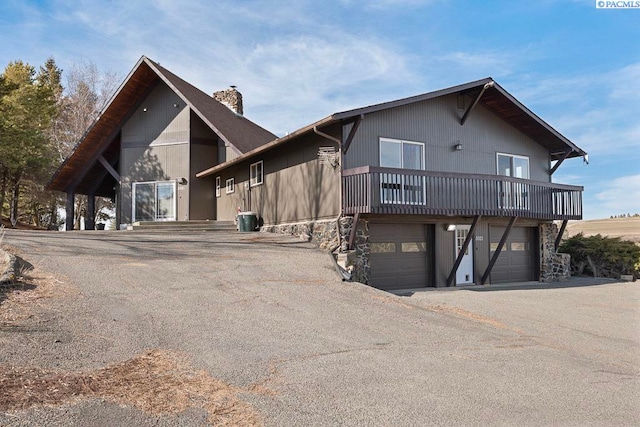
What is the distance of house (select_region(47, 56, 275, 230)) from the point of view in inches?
749

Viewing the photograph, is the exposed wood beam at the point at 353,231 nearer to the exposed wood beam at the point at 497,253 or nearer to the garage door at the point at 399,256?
the garage door at the point at 399,256

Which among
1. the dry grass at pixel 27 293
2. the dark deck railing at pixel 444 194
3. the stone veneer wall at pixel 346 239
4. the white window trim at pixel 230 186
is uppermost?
the white window trim at pixel 230 186

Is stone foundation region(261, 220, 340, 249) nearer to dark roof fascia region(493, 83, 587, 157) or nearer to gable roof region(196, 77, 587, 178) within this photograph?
gable roof region(196, 77, 587, 178)

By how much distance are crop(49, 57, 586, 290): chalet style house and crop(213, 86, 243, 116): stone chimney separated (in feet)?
9.47

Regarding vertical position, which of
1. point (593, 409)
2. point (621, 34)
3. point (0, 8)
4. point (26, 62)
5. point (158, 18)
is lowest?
point (593, 409)

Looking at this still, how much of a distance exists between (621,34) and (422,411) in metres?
7.41

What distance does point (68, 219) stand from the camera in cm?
2317

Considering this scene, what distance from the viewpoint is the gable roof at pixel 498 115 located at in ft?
41.1

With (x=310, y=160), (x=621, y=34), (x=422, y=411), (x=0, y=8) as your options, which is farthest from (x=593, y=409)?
(x=0, y=8)

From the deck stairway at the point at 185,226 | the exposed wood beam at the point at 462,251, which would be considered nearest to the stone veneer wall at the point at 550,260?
the exposed wood beam at the point at 462,251

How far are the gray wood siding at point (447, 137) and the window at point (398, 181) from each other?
0.85ft

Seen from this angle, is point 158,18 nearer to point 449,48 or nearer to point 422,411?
point 449,48

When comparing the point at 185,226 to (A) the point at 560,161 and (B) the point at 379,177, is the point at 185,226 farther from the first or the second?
(A) the point at 560,161

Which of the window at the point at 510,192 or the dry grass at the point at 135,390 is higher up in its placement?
the window at the point at 510,192
